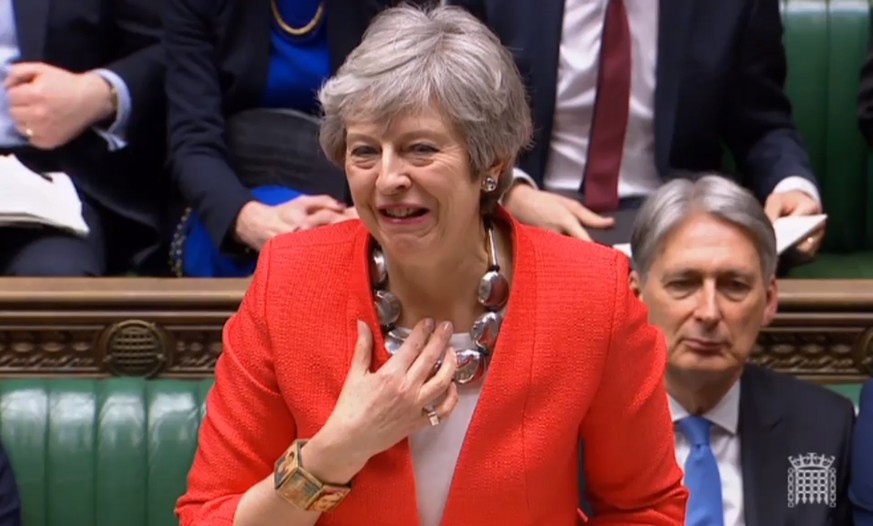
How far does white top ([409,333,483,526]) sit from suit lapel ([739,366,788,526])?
55 centimetres

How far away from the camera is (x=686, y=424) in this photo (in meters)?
1.62

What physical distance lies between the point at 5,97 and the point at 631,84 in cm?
91

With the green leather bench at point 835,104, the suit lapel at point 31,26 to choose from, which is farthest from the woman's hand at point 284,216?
the green leather bench at point 835,104

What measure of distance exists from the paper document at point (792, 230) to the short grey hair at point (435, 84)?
74cm

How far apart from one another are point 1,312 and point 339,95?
2.85 feet

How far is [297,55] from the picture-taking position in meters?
2.02

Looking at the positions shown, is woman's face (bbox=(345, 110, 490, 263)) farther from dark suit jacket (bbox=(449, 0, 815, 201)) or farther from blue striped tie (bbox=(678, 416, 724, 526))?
dark suit jacket (bbox=(449, 0, 815, 201))

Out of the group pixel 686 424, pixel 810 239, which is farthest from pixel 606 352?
pixel 810 239

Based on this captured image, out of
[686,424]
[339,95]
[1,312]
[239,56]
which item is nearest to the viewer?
[339,95]

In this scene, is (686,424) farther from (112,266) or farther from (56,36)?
(56,36)

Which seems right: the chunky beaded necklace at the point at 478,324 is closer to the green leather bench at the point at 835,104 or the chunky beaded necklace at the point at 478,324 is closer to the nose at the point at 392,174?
the nose at the point at 392,174

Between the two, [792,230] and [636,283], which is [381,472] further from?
[792,230]

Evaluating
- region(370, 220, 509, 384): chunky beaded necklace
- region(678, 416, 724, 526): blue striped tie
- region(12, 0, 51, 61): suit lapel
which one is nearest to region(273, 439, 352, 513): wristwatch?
region(370, 220, 509, 384): chunky beaded necklace

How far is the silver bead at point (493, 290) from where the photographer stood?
3.73 ft
